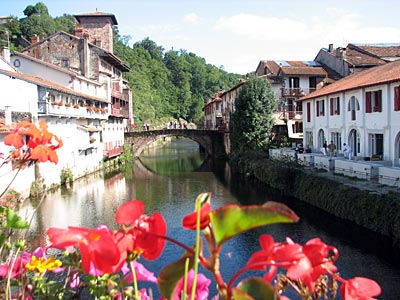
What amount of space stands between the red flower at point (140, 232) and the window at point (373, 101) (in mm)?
→ 25638

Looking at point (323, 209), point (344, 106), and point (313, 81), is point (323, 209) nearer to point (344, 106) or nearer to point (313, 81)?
point (344, 106)

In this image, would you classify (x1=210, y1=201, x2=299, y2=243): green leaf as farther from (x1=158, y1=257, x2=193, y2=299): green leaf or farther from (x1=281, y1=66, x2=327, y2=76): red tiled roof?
(x1=281, y1=66, x2=327, y2=76): red tiled roof

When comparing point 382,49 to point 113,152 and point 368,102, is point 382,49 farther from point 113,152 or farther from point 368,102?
point 113,152

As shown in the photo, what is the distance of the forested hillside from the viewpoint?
3258 inches

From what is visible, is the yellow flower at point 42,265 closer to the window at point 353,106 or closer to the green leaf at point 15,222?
the green leaf at point 15,222

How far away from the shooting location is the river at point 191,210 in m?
14.6

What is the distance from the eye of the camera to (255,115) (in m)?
39.5

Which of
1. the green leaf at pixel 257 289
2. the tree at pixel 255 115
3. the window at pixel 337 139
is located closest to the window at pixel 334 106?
the window at pixel 337 139

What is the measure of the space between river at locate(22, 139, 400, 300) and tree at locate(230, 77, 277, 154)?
3.40m

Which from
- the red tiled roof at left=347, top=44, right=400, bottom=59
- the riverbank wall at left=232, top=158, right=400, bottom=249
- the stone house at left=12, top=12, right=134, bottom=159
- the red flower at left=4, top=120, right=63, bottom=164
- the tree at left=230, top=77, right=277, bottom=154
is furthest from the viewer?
the red tiled roof at left=347, top=44, right=400, bottom=59

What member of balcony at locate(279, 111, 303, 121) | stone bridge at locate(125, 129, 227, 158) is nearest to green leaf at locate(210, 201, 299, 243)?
balcony at locate(279, 111, 303, 121)

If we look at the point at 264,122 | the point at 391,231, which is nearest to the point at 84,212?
the point at 391,231

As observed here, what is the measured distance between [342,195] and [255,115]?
1987 centimetres

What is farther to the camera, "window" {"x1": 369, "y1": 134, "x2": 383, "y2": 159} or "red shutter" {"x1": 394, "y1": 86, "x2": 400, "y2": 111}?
"window" {"x1": 369, "y1": 134, "x2": 383, "y2": 159}
